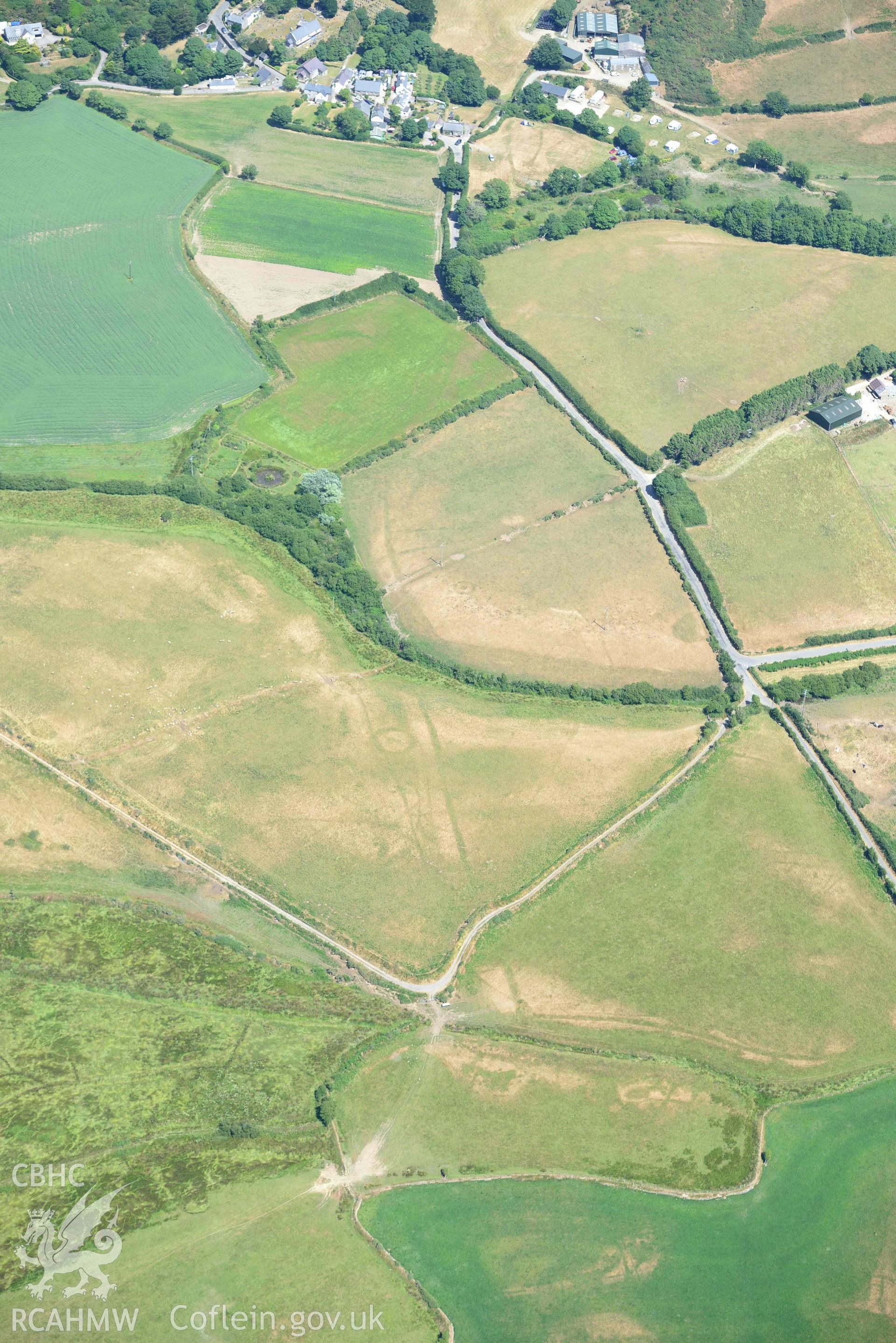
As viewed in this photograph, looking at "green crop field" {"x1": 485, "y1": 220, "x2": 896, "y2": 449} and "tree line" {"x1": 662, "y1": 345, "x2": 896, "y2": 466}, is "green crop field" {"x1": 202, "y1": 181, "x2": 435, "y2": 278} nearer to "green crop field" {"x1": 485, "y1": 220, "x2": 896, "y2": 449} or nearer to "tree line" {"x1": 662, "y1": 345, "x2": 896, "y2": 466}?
"green crop field" {"x1": 485, "y1": 220, "x2": 896, "y2": 449}

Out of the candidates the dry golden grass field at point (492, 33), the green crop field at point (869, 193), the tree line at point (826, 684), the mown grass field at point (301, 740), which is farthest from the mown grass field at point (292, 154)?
the tree line at point (826, 684)

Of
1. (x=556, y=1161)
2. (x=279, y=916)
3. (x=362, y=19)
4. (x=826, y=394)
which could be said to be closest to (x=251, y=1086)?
(x=279, y=916)

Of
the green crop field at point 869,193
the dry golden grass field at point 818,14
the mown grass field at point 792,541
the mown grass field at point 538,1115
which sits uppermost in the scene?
the dry golden grass field at point 818,14

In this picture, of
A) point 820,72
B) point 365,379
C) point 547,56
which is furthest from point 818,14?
point 365,379

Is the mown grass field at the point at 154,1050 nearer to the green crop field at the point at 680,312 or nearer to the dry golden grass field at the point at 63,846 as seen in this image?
the dry golden grass field at the point at 63,846

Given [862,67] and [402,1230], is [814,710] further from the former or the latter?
[862,67]

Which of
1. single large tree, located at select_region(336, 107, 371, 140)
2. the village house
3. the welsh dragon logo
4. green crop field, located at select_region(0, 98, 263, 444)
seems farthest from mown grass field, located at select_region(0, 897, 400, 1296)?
the village house
